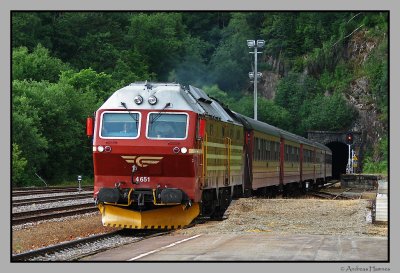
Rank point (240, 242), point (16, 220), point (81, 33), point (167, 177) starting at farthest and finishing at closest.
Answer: point (81, 33) → point (16, 220) → point (167, 177) → point (240, 242)

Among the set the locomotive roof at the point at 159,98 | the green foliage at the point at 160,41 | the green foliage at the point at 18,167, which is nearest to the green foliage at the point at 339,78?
the green foliage at the point at 160,41

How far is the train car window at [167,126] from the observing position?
828 inches

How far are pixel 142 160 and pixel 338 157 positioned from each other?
227 ft

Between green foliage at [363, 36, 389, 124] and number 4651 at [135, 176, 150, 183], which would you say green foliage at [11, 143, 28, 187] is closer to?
green foliage at [363, 36, 389, 124]

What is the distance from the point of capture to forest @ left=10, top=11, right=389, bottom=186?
3103 centimetres

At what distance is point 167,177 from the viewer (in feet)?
70.0

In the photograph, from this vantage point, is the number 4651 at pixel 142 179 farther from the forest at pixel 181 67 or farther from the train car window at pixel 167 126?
the forest at pixel 181 67

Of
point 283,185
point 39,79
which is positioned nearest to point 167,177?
point 283,185

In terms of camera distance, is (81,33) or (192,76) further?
(81,33)

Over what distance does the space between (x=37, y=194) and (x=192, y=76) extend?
11.3 meters

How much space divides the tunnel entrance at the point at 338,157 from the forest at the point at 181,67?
78.9ft

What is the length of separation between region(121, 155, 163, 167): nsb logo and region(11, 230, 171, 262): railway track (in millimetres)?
1810

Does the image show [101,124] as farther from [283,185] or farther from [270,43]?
[283,185]

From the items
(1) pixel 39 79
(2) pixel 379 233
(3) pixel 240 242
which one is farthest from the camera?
(1) pixel 39 79
